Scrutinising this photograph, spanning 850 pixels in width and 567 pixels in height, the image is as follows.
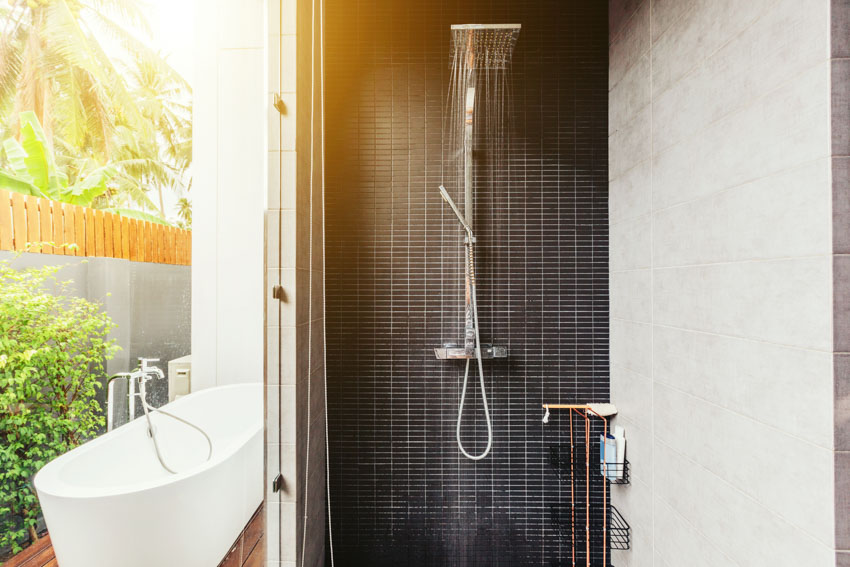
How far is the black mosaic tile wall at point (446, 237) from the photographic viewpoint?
79.4 inches

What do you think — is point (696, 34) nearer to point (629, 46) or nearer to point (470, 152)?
point (629, 46)

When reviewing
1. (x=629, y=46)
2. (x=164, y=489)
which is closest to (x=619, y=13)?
(x=629, y=46)

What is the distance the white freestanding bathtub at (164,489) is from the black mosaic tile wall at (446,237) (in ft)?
2.14

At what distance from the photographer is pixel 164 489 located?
1049 millimetres

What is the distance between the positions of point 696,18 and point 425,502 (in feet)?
7.20

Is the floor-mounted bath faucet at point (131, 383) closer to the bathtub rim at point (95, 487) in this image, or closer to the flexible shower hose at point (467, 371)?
the bathtub rim at point (95, 487)

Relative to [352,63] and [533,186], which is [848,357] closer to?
[533,186]

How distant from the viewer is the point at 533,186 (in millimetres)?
2035

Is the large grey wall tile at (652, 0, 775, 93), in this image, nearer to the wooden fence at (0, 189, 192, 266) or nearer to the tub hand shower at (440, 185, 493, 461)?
the tub hand shower at (440, 185, 493, 461)

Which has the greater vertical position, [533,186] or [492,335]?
[533,186]

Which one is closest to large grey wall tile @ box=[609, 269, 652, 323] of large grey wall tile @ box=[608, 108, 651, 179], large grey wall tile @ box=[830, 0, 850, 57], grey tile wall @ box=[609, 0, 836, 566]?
grey tile wall @ box=[609, 0, 836, 566]

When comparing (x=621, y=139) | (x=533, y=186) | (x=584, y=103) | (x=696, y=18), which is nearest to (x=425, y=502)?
(x=533, y=186)

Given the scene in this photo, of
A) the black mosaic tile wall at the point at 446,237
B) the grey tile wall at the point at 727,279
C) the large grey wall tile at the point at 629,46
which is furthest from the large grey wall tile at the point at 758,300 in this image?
the large grey wall tile at the point at 629,46

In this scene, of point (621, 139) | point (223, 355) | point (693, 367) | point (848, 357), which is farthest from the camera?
point (621, 139)
